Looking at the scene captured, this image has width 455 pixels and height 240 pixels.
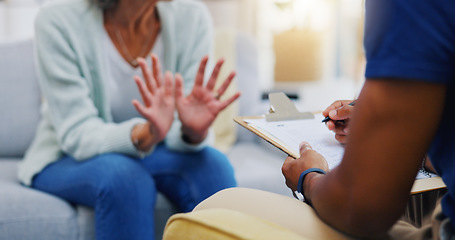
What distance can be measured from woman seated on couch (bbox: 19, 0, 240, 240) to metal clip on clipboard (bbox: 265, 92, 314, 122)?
0.34 m

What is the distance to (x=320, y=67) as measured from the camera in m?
2.56

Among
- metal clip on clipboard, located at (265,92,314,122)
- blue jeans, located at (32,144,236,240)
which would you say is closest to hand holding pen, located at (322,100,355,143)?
metal clip on clipboard, located at (265,92,314,122)

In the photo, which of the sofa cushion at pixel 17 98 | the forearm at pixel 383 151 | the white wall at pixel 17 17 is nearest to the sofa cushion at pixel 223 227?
the forearm at pixel 383 151

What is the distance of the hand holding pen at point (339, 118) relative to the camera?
618 millimetres

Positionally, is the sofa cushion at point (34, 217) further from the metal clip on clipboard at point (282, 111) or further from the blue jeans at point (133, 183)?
the metal clip on clipboard at point (282, 111)

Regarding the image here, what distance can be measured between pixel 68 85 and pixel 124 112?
6.9 inches

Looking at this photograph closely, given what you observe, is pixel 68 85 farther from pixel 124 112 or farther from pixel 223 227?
pixel 223 227

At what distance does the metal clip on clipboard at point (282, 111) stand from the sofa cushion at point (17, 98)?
3.76 ft

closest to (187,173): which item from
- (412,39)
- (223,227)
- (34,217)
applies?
(34,217)

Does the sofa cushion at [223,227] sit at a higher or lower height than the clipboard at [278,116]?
lower

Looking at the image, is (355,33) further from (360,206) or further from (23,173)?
(360,206)

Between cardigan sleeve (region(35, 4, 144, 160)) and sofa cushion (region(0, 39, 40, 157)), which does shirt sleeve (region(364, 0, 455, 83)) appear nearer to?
cardigan sleeve (region(35, 4, 144, 160))

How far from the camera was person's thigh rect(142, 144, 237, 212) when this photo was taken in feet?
3.69

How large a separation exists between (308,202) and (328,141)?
0.38ft
